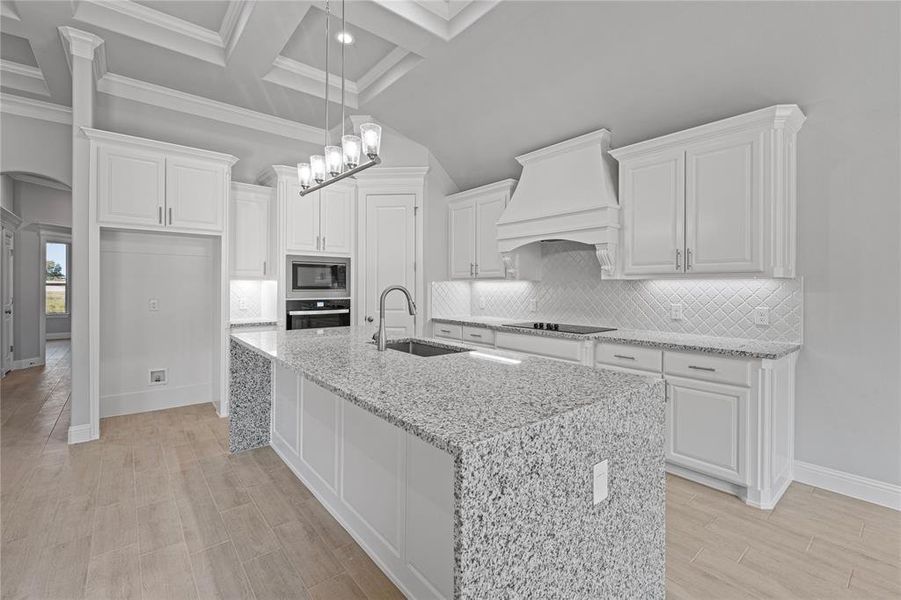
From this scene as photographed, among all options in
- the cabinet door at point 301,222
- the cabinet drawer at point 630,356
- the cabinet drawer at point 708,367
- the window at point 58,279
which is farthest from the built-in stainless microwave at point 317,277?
the window at point 58,279

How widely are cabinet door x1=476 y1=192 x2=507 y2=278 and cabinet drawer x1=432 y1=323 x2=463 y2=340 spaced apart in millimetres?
619

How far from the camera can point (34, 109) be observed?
409 cm

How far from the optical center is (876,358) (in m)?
2.57

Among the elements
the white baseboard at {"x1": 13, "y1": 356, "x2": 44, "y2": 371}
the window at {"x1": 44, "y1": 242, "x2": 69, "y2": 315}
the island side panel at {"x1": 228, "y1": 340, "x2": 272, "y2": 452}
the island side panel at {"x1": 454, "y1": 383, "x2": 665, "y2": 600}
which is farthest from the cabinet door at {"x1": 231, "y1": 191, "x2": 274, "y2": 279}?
the window at {"x1": 44, "y1": 242, "x2": 69, "y2": 315}

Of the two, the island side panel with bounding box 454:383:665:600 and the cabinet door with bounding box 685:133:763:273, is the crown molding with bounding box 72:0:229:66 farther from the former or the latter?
the island side panel with bounding box 454:383:665:600

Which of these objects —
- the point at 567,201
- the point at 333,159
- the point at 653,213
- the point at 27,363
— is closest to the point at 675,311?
the point at 653,213

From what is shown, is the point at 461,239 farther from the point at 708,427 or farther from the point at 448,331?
the point at 708,427

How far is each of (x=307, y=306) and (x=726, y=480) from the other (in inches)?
148

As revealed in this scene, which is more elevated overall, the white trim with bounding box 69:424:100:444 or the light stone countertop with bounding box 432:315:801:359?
the light stone countertop with bounding box 432:315:801:359

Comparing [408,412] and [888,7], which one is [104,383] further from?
[888,7]

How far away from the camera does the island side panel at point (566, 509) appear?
39.3 inches

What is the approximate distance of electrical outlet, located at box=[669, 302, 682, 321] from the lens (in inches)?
133

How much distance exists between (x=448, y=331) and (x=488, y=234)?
3.66 ft

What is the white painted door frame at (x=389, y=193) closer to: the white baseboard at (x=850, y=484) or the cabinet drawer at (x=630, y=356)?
the cabinet drawer at (x=630, y=356)
